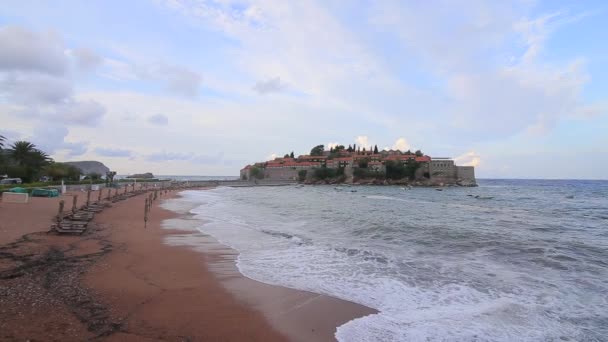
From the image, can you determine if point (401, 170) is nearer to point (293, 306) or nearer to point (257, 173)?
point (257, 173)

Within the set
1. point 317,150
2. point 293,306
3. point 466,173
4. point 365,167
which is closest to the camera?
point 293,306

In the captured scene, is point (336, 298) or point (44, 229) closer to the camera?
point (336, 298)

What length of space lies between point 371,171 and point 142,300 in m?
123

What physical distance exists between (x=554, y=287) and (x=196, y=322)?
9472 mm

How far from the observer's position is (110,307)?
6.75 metres

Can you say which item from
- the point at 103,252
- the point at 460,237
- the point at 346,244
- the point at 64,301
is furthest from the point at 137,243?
the point at 460,237

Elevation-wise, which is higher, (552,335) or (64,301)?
(64,301)

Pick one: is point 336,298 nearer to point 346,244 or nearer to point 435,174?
point 346,244

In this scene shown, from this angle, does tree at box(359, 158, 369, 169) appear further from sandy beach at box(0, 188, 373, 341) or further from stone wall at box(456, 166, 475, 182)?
sandy beach at box(0, 188, 373, 341)

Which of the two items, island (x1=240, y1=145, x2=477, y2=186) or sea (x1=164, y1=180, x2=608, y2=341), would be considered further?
island (x1=240, y1=145, x2=477, y2=186)

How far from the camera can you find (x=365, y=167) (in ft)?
430

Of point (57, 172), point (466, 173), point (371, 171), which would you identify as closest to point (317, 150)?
point (371, 171)

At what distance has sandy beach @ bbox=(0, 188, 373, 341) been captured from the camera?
5.88 m

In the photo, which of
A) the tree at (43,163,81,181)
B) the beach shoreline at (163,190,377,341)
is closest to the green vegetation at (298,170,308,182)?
the tree at (43,163,81,181)
